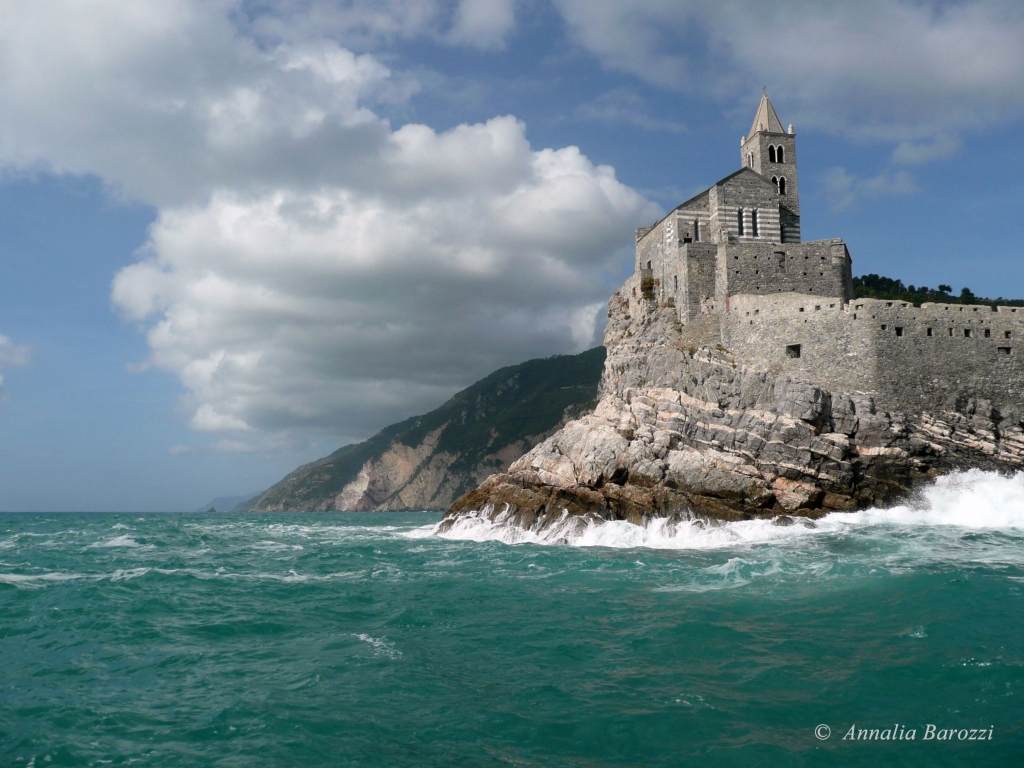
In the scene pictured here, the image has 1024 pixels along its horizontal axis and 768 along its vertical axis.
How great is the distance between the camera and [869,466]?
1119 inches

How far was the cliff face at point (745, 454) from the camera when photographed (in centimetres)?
2752

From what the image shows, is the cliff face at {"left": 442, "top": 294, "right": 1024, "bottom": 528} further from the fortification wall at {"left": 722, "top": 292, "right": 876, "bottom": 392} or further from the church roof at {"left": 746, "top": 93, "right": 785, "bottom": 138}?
the church roof at {"left": 746, "top": 93, "right": 785, "bottom": 138}

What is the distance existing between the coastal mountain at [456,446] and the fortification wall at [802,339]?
3800 inches

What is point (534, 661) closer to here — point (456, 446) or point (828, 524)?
point (828, 524)

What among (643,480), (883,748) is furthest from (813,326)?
(883,748)

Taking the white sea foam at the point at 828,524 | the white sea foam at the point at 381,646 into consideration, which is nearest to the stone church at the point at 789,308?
the white sea foam at the point at 828,524

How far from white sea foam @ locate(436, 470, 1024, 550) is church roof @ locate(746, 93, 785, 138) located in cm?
2153

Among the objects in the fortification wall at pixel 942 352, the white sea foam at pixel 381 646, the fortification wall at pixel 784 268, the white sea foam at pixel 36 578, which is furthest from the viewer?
the fortification wall at pixel 784 268

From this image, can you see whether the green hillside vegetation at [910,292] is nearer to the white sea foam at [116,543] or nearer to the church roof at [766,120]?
the church roof at [766,120]

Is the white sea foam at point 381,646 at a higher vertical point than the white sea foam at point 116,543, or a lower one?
higher

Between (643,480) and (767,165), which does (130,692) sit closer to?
(643,480)

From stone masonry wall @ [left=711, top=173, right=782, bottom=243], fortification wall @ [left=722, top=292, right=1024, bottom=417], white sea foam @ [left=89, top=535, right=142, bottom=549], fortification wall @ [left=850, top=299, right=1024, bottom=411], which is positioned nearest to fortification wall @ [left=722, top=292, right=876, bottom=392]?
fortification wall @ [left=722, top=292, right=1024, bottom=417]

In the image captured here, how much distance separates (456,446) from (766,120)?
121272mm

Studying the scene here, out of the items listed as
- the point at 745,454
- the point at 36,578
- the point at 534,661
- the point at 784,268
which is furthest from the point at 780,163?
the point at 36,578
